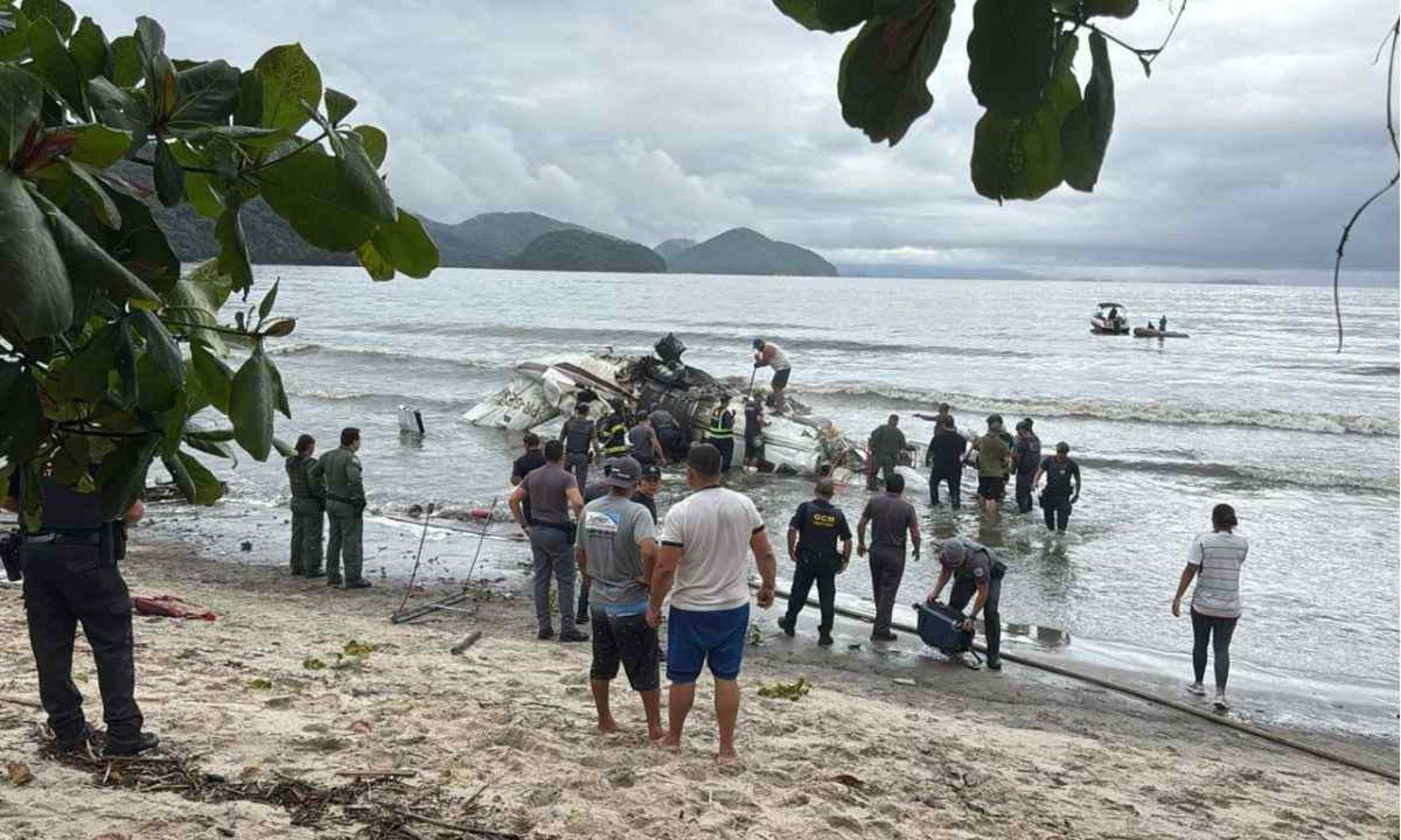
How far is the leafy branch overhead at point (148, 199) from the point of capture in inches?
56.6

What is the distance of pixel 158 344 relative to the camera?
171cm

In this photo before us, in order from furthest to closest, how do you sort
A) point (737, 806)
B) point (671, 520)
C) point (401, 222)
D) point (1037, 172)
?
point (671, 520) → point (737, 806) → point (401, 222) → point (1037, 172)

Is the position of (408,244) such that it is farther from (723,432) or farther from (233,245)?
(723,432)

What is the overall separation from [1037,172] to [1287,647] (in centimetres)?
1102

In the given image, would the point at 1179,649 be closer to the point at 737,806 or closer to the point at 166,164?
the point at 737,806

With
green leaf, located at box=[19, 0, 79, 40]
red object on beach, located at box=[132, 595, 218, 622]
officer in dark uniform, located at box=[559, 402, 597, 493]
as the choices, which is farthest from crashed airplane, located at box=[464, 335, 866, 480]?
green leaf, located at box=[19, 0, 79, 40]

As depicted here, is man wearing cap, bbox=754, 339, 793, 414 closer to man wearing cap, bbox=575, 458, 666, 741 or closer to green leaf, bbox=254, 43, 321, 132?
man wearing cap, bbox=575, 458, 666, 741

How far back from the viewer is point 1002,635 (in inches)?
423

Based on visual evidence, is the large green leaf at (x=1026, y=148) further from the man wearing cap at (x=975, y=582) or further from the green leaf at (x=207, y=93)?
the man wearing cap at (x=975, y=582)

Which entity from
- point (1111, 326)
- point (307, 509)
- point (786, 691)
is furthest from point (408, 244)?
point (1111, 326)

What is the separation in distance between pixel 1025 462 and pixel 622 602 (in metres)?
11.8

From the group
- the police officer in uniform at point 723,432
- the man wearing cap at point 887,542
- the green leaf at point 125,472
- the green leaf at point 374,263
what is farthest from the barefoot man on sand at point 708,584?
the police officer in uniform at point 723,432

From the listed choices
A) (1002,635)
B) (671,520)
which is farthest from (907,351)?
(671,520)

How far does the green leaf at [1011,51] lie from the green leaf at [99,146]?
1100mm
